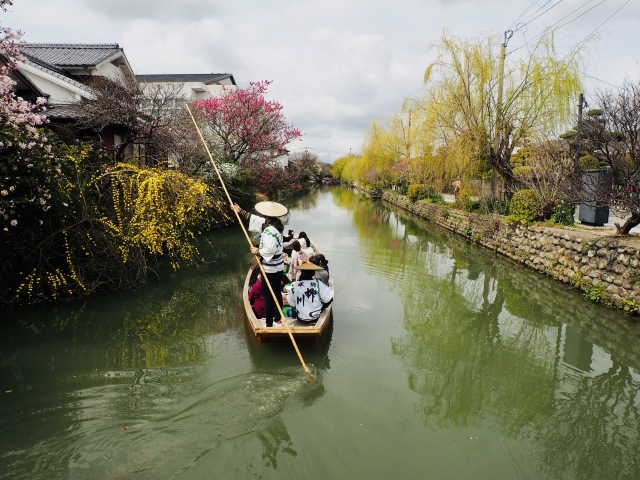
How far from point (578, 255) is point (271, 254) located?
637 cm

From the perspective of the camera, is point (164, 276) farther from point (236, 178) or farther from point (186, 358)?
point (236, 178)

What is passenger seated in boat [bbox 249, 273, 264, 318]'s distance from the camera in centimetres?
514

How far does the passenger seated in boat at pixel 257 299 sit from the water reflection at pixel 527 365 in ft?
5.78

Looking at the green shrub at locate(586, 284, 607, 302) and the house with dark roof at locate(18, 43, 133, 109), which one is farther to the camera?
the house with dark roof at locate(18, 43, 133, 109)

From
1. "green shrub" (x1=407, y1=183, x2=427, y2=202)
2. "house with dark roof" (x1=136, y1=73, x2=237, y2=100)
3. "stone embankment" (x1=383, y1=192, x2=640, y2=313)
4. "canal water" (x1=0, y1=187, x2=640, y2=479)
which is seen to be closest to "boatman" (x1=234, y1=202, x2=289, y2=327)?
"canal water" (x1=0, y1=187, x2=640, y2=479)

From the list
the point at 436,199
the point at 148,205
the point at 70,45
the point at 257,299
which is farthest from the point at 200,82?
the point at 257,299

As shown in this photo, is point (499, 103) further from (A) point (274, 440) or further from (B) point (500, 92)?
(A) point (274, 440)

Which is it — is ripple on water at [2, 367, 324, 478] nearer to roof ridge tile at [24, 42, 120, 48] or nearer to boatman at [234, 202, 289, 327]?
boatman at [234, 202, 289, 327]

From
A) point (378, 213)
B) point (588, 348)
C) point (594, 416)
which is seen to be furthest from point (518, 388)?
point (378, 213)

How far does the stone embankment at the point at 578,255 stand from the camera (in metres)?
6.45

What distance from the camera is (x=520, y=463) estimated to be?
3.21 metres

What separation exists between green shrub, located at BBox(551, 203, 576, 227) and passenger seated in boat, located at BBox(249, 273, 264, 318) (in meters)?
7.38

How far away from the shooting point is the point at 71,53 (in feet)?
42.9

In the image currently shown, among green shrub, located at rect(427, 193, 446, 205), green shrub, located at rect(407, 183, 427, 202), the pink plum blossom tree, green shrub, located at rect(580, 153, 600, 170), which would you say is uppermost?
the pink plum blossom tree
